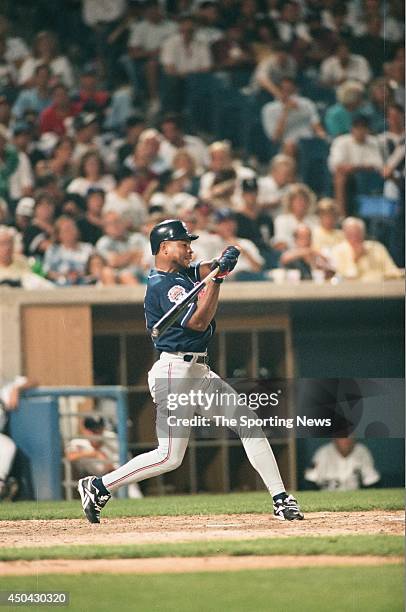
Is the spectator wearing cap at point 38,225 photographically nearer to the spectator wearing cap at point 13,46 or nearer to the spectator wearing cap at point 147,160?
the spectator wearing cap at point 147,160

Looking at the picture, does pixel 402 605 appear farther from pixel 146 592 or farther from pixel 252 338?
pixel 252 338

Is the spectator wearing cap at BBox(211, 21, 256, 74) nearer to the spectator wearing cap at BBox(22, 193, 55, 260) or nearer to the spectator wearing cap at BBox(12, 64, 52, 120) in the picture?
the spectator wearing cap at BBox(12, 64, 52, 120)

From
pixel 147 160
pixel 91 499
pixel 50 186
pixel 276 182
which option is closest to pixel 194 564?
pixel 91 499

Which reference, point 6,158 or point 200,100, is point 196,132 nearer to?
point 200,100

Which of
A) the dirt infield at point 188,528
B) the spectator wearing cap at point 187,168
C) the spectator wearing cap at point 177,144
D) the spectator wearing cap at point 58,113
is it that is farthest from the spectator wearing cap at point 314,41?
the dirt infield at point 188,528

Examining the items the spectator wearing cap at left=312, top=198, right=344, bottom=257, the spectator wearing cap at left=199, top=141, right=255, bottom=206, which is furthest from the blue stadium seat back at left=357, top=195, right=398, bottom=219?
the spectator wearing cap at left=199, top=141, right=255, bottom=206

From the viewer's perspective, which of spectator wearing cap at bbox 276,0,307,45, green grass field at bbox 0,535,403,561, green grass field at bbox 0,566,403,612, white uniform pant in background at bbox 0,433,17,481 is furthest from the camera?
spectator wearing cap at bbox 276,0,307,45

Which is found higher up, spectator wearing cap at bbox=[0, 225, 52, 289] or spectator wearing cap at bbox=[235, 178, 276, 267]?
spectator wearing cap at bbox=[235, 178, 276, 267]
